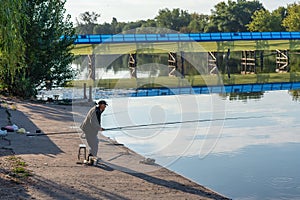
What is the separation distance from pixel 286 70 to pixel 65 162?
34421 millimetres

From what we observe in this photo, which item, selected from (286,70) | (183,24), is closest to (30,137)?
(286,70)

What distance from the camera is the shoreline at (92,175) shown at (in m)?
8.58

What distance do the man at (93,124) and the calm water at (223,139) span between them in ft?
6.58

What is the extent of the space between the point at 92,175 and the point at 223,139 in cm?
569

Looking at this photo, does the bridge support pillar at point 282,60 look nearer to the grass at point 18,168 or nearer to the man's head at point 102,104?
the man's head at point 102,104

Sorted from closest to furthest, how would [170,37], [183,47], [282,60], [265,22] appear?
[170,37], [183,47], [282,60], [265,22]

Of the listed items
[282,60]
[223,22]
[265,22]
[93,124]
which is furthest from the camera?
[223,22]

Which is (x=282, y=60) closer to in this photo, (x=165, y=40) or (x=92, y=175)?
(x=165, y=40)

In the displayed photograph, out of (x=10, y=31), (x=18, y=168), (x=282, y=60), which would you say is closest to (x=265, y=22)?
(x=282, y=60)

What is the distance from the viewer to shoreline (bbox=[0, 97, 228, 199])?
8578mm

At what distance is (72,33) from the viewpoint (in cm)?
2262

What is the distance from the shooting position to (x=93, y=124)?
1027 centimetres

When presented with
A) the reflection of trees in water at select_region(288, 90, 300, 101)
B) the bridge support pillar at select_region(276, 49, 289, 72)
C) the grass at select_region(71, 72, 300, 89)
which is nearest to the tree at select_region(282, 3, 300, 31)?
the bridge support pillar at select_region(276, 49, 289, 72)

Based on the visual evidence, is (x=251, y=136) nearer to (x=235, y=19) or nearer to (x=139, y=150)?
(x=139, y=150)
